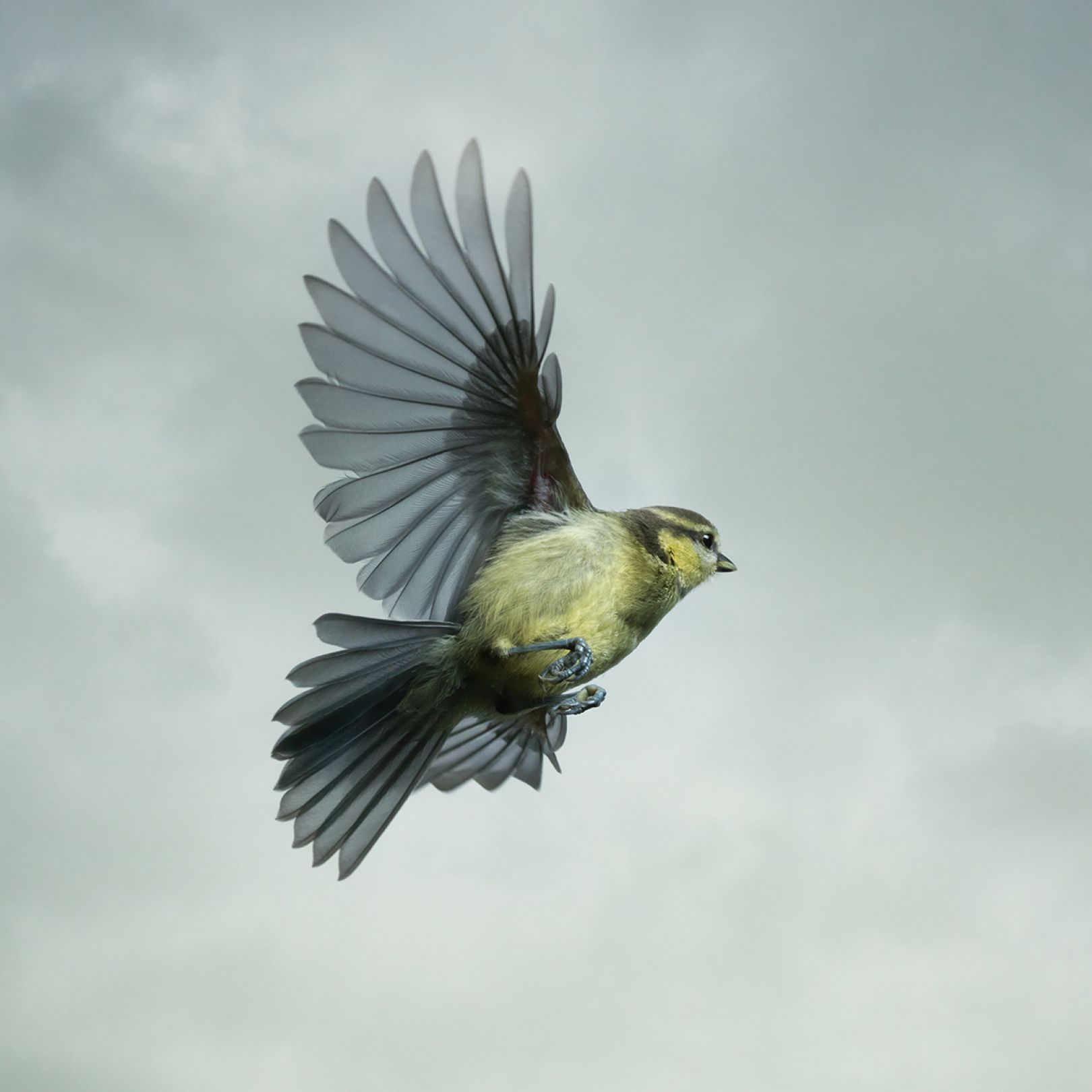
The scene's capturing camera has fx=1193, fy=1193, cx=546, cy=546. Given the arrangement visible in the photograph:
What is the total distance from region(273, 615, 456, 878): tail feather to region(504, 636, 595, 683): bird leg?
27 centimetres

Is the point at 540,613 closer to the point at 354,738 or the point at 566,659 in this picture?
the point at 566,659

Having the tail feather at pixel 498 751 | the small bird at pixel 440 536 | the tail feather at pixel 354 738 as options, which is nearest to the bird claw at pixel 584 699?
the small bird at pixel 440 536

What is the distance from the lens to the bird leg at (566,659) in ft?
10.3

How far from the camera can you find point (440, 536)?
333 centimetres

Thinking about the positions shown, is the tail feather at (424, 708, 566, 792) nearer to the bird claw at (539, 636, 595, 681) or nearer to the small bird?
the small bird

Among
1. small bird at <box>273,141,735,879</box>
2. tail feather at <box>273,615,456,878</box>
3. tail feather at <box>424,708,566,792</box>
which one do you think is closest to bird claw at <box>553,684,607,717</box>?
small bird at <box>273,141,735,879</box>

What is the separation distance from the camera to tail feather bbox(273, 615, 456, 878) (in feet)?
10.2

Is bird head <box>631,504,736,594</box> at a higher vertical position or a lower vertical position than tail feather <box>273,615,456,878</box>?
higher

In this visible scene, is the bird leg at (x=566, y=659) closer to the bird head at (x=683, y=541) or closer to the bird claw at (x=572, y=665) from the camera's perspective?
the bird claw at (x=572, y=665)

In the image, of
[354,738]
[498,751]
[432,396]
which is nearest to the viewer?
[432,396]

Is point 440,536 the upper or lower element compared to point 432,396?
lower

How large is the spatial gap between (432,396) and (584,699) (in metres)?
0.93

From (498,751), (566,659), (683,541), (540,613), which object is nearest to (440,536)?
(540,613)

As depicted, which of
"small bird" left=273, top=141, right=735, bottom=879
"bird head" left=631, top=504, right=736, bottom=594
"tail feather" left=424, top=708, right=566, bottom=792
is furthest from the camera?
"tail feather" left=424, top=708, right=566, bottom=792
